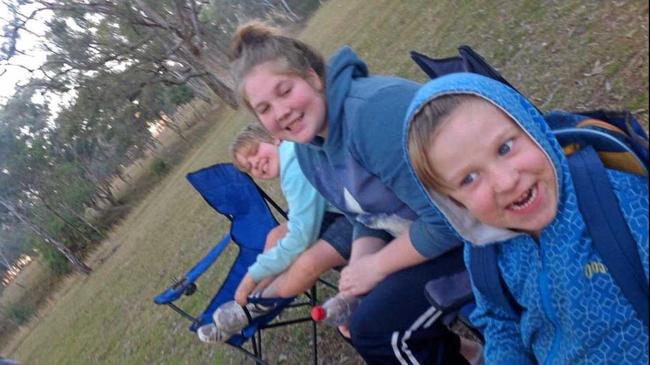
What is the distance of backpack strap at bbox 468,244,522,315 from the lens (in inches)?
65.2

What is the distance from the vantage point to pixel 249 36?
2408mm

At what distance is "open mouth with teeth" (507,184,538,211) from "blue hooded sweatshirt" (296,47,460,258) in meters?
0.52

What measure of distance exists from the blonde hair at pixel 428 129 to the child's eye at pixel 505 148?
0.12 m

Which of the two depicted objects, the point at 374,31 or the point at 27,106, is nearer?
the point at 374,31

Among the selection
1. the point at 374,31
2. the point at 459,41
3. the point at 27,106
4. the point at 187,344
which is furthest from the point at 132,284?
the point at 27,106

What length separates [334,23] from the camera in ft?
53.3

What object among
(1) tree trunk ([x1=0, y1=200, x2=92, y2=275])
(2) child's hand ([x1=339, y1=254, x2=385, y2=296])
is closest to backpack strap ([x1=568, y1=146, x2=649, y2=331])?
(2) child's hand ([x1=339, y1=254, x2=385, y2=296])

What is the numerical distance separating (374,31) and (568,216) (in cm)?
1006

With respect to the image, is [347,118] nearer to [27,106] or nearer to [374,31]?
[374,31]

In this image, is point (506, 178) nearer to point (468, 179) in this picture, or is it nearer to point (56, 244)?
point (468, 179)

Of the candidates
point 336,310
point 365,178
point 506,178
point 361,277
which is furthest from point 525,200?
point 336,310

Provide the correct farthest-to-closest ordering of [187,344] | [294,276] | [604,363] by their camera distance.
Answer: [187,344]
[294,276]
[604,363]

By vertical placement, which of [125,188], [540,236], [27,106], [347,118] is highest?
[27,106]

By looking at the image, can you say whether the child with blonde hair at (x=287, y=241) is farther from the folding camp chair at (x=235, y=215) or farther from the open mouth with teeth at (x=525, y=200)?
the open mouth with teeth at (x=525, y=200)
